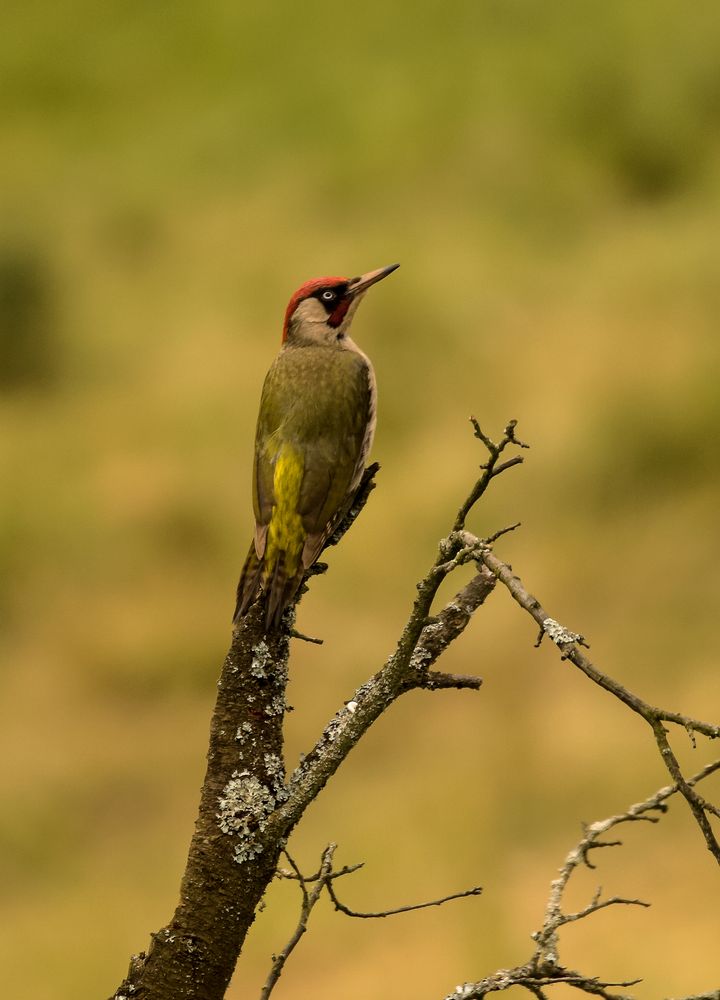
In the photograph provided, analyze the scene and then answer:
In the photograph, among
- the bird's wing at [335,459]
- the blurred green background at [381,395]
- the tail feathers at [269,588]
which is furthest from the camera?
the blurred green background at [381,395]

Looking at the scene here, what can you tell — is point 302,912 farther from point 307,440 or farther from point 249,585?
point 307,440

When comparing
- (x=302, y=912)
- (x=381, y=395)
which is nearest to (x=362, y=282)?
(x=302, y=912)

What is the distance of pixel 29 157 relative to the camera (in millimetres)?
19906

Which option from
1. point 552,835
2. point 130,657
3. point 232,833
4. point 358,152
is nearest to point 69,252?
point 358,152

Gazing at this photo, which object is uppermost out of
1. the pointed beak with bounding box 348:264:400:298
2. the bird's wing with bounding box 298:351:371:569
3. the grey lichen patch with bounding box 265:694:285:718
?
the pointed beak with bounding box 348:264:400:298

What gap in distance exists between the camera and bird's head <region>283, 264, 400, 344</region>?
5.20 m

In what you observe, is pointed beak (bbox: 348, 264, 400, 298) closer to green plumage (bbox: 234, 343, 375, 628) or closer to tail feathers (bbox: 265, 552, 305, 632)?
green plumage (bbox: 234, 343, 375, 628)

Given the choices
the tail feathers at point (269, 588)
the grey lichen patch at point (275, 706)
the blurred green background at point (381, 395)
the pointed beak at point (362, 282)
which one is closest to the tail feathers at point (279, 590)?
the tail feathers at point (269, 588)

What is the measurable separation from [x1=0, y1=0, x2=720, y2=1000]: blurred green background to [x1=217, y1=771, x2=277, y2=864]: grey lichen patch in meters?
7.56

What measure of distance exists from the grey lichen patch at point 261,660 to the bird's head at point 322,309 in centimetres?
192

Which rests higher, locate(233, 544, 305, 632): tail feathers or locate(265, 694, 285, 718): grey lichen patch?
locate(233, 544, 305, 632): tail feathers

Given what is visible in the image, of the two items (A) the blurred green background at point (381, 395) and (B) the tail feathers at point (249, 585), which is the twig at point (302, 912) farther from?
(A) the blurred green background at point (381, 395)

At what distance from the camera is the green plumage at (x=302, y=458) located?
13.0 feet

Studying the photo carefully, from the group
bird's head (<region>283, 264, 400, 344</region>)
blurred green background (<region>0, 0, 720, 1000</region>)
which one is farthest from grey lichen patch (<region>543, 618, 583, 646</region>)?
blurred green background (<region>0, 0, 720, 1000</region>)
